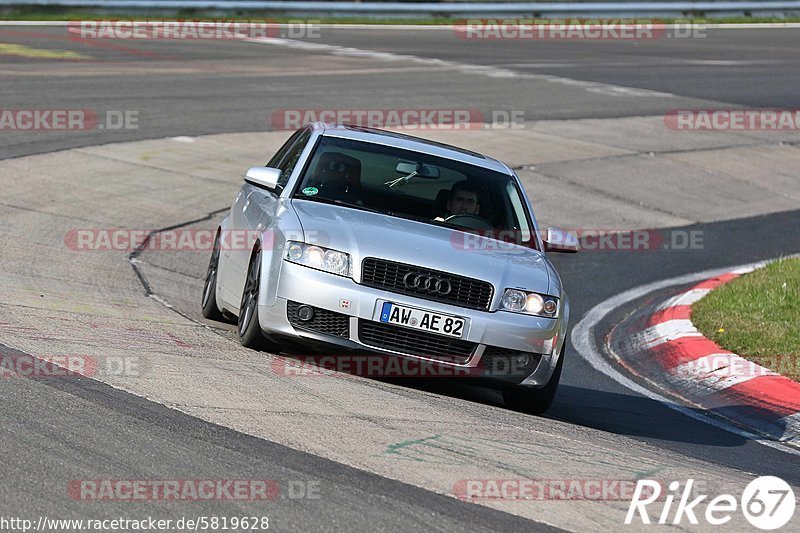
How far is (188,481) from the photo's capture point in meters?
5.00

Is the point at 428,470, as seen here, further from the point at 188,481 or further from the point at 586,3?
the point at 586,3

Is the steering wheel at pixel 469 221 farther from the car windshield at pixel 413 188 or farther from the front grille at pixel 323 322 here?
the front grille at pixel 323 322

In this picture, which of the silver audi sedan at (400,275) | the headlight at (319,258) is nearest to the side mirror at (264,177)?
the silver audi sedan at (400,275)

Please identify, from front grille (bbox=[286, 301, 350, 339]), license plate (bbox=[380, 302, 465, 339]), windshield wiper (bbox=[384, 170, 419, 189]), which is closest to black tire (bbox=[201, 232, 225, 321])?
windshield wiper (bbox=[384, 170, 419, 189])

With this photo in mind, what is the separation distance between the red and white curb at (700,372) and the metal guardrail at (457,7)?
2176 cm

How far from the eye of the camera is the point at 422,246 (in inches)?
299

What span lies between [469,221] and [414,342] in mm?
1393

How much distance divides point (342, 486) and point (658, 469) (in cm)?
174

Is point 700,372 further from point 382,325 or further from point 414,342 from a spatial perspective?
point 382,325

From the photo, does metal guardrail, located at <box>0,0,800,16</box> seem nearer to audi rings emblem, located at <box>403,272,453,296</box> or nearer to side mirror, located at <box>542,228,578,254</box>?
side mirror, located at <box>542,228,578,254</box>

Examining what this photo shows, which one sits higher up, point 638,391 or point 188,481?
point 188,481

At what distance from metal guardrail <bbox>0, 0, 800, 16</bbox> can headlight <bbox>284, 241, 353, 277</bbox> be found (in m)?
23.5

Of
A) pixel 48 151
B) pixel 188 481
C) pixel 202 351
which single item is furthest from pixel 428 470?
pixel 48 151

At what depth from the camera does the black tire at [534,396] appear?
781 centimetres
